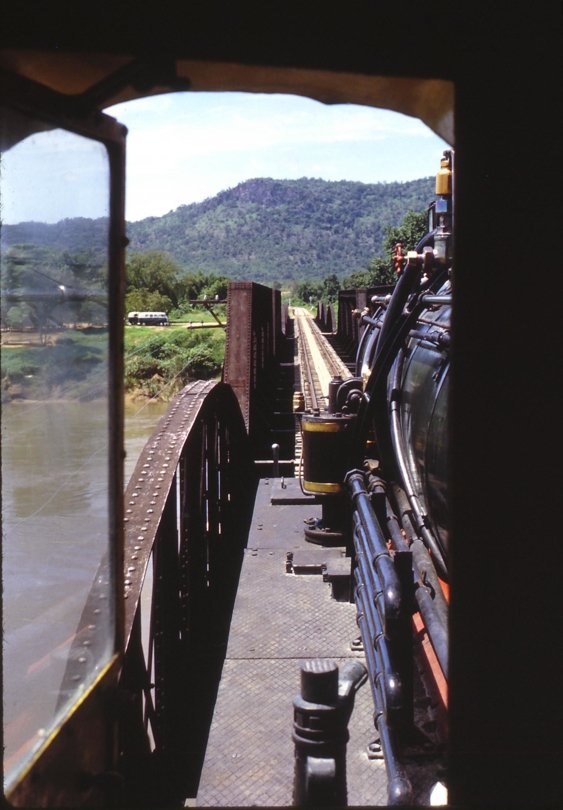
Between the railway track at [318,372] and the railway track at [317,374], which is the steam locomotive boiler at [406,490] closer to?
the railway track at [317,374]

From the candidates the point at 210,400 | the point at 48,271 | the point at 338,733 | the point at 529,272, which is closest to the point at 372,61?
the point at 529,272

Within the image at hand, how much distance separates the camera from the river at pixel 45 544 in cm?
181

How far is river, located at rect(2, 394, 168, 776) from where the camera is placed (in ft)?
5.95

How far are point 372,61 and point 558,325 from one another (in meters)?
0.71

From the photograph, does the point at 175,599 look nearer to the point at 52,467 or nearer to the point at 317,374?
the point at 52,467

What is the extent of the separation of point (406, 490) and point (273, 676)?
4.99ft

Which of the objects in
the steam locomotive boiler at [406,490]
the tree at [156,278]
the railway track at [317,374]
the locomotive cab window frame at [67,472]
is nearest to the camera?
the locomotive cab window frame at [67,472]

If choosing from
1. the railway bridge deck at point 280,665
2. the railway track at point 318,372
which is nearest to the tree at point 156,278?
the railway track at point 318,372

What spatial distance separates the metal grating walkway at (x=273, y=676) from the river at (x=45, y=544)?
2065 mm

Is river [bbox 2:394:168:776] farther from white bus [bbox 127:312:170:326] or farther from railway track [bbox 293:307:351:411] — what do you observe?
white bus [bbox 127:312:170:326]

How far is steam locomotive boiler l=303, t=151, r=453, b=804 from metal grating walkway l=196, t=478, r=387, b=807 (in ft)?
1.28

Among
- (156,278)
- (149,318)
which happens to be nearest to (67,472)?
(156,278)

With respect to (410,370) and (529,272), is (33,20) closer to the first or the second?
(529,272)

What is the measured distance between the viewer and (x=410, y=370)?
5113 millimetres
